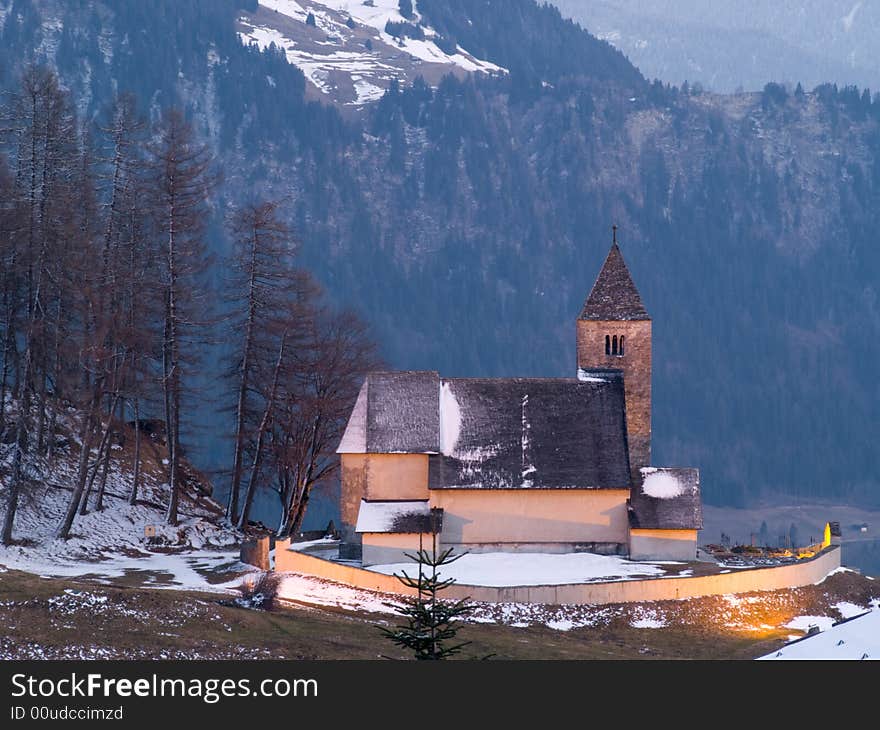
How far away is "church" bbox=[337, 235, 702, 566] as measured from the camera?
227 ft

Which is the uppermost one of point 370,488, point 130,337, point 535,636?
point 130,337

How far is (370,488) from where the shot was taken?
7044 centimetres

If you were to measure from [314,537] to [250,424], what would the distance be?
25.7 feet

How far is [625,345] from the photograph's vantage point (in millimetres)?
73938

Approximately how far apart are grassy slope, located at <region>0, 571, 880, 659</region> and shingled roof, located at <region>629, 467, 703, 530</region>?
6.40m

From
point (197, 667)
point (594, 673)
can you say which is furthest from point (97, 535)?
point (594, 673)

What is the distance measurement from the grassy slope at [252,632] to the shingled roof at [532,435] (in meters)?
9.81

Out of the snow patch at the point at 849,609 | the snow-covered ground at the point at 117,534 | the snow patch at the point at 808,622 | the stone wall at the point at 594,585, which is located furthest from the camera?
the snow-covered ground at the point at 117,534

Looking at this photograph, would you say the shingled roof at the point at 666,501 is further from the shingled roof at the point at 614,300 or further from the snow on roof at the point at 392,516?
the snow on roof at the point at 392,516

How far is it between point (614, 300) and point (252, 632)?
30.2m

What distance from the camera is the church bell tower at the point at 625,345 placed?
241ft

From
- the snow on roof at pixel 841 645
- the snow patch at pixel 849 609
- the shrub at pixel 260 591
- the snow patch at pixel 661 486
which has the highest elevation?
the snow patch at pixel 661 486

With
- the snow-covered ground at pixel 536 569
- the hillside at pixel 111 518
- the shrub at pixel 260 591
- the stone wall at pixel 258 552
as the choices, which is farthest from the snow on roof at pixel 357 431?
the hillside at pixel 111 518

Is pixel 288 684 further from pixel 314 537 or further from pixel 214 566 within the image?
pixel 314 537
